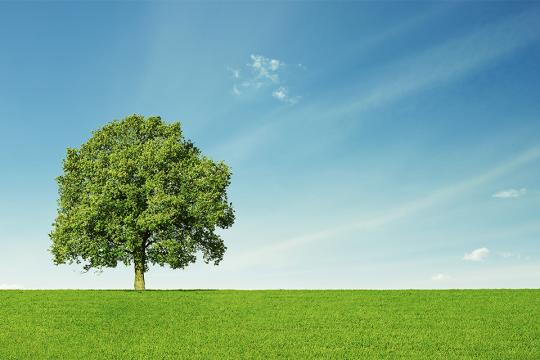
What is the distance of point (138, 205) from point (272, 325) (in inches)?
853

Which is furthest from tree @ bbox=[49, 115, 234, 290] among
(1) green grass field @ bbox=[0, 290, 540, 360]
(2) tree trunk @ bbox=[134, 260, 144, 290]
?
(1) green grass field @ bbox=[0, 290, 540, 360]

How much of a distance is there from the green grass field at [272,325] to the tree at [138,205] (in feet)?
24.8

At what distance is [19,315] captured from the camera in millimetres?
32719

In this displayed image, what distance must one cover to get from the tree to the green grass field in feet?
24.8

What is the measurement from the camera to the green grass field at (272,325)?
24906 mm

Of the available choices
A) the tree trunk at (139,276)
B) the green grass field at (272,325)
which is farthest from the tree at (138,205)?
the green grass field at (272,325)

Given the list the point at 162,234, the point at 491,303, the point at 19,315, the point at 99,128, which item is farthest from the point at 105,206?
the point at 491,303

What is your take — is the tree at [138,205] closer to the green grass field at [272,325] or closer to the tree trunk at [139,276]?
the tree trunk at [139,276]

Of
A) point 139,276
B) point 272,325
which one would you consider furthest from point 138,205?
point 272,325

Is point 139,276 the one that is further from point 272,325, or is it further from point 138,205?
point 272,325

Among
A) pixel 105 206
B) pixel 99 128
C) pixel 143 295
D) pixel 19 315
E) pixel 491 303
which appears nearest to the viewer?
pixel 19 315

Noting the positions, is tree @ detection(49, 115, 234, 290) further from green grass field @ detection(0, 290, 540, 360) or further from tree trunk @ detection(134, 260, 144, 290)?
green grass field @ detection(0, 290, 540, 360)

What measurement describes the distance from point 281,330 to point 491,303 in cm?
1505

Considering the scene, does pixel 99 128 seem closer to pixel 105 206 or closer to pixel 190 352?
pixel 105 206
